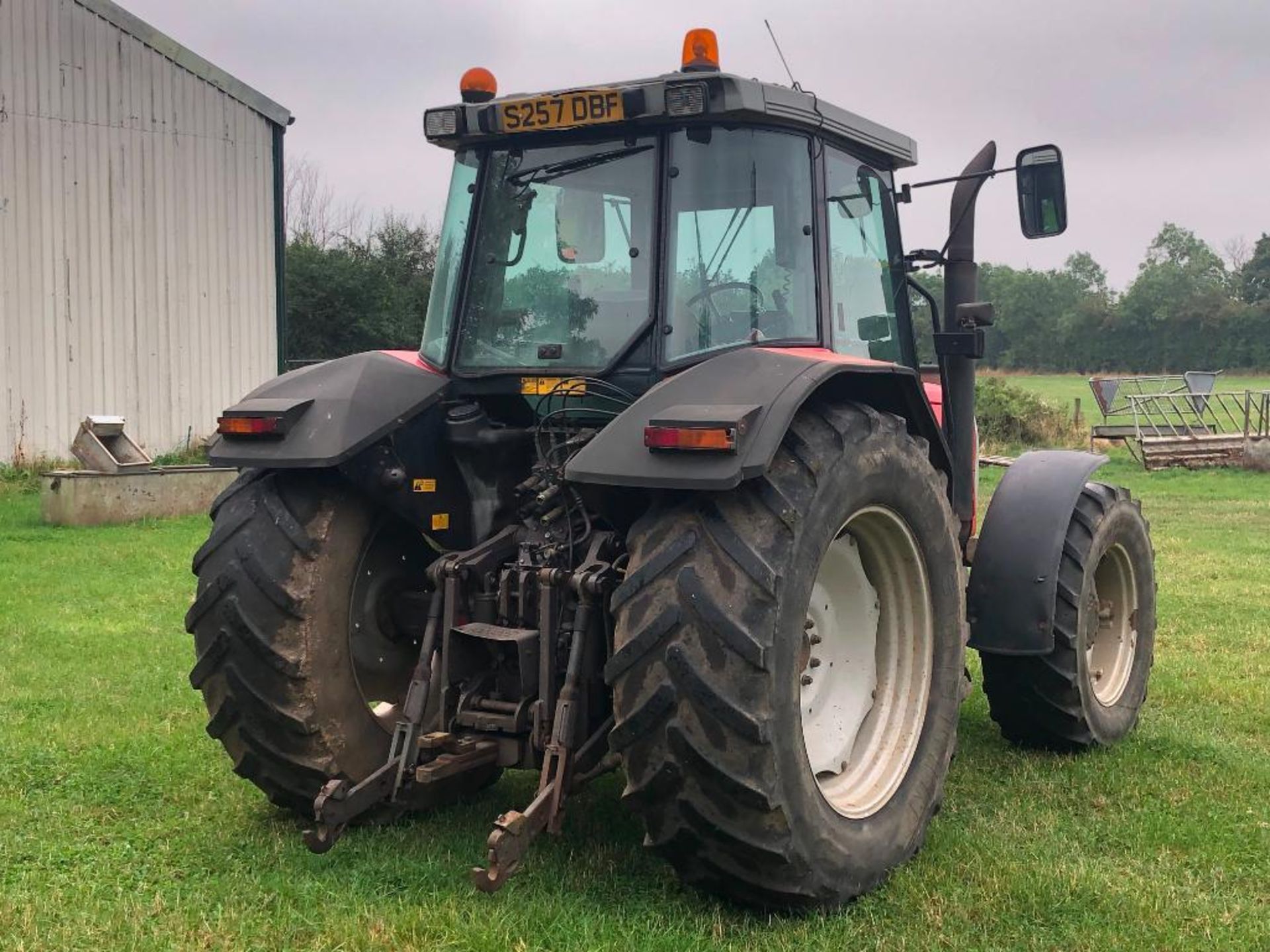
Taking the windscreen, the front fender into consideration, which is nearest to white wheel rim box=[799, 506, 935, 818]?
the windscreen

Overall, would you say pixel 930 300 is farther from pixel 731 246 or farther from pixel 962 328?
pixel 731 246

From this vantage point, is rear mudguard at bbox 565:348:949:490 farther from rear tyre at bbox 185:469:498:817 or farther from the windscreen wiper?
rear tyre at bbox 185:469:498:817

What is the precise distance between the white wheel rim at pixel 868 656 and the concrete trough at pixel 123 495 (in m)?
8.82

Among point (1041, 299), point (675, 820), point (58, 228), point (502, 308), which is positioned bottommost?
point (675, 820)

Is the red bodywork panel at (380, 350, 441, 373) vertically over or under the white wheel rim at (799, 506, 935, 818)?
over

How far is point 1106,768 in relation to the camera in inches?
203

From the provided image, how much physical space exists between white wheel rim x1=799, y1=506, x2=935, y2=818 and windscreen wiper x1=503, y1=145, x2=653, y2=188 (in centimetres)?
144

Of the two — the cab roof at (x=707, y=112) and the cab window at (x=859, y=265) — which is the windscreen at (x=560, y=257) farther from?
the cab window at (x=859, y=265)

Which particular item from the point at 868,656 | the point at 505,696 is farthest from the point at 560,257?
the point at 868,656

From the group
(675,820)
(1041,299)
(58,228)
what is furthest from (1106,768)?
(1041,299)

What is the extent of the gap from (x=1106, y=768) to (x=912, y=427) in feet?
5.59

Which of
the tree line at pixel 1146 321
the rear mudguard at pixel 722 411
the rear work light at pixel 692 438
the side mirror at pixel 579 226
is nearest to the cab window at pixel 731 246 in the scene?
the rear mudguard at pixel 722 411

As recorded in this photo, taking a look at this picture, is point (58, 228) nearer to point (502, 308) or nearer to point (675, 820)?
point (502, 308)

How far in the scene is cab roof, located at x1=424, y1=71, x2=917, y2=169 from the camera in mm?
3979
